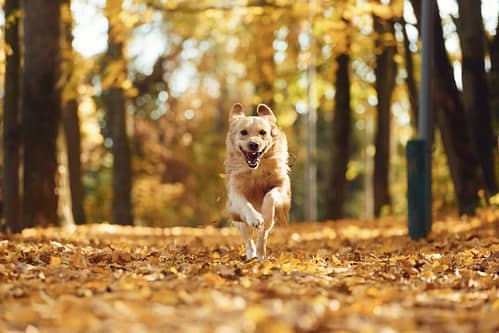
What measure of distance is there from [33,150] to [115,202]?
310 inches

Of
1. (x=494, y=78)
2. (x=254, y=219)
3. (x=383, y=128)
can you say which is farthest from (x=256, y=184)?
(x=383, y=128)

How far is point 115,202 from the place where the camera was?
23.0 meters

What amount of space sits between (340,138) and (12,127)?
33.9ft

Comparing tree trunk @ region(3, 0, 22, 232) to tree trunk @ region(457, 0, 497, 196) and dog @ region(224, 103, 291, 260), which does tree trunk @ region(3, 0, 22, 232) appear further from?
tree trunk @ region(457, 0, 497, 196)

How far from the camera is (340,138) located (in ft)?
77.0

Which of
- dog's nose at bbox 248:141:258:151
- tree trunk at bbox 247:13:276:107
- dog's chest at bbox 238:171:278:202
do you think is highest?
tree trunk at bbox 247:13:276:107

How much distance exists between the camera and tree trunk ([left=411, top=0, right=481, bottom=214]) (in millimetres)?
15086

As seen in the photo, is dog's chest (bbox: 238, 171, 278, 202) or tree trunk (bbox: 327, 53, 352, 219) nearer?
dog's chest (bbox: 238, 171, 278, 202)

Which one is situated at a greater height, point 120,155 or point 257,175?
point 120,155

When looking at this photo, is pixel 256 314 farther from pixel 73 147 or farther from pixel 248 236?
pixel 73 147

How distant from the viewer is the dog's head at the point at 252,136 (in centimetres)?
891

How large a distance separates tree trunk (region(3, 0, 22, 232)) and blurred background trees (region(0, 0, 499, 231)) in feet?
0.08

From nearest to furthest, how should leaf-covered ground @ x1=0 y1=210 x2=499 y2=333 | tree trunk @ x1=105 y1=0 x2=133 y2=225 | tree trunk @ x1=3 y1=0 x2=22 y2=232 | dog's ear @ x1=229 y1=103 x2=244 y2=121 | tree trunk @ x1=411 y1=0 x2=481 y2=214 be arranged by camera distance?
leaf-covered ground @ x1=0 y1=210 x2=499 y2=333, dog's ear @ x1=229 y1=103 x2=244 y2=121, tree trunk @ x1=411 y1=0 x2=481 y2=214, tree trunk @ x1=3 y1=0 x2=22 y2=232, tree trunk @ x1=105 y1=0 x2=133 y2=225

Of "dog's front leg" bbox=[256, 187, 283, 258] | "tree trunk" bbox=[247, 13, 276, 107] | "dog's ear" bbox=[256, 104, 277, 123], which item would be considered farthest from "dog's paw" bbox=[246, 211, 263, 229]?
"tree trunk" bbox=[247, 13, 276, 107]
